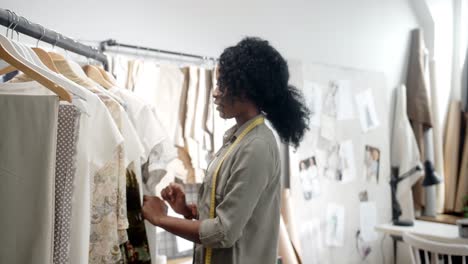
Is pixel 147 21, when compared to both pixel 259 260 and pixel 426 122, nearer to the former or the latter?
pixel 259 260

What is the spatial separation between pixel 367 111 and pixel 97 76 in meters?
2.31

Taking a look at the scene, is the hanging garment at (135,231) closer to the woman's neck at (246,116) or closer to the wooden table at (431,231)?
the woman's neck at (246,116)

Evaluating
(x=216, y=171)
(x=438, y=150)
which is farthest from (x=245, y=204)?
(x=438, y=150)

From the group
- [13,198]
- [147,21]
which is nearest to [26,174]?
[13,198]

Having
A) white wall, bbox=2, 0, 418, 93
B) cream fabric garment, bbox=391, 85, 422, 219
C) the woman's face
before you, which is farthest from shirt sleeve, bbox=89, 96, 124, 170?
cream fabric garment, bbox=391, 85, 422, 219

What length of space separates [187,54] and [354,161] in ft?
5.13

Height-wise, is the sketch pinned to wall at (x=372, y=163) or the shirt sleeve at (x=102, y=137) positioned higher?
the shirt sleeve at (x=102, y=137)

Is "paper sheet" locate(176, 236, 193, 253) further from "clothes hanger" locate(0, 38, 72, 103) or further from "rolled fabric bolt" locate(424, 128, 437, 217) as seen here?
"rolled fabric bolt" locate(424, 128, 437, 217)

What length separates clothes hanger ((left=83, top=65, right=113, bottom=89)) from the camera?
133 cm

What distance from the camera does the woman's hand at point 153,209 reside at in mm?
1146

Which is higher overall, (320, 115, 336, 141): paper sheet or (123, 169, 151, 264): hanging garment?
(320, 115, 336, 141): paper sheet

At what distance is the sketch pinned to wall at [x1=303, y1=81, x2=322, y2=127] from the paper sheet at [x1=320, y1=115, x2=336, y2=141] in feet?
0.17

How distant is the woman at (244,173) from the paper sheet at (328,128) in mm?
1514

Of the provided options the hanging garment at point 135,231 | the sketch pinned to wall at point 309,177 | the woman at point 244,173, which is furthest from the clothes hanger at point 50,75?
the sketch pinned to wall at point 309,177
